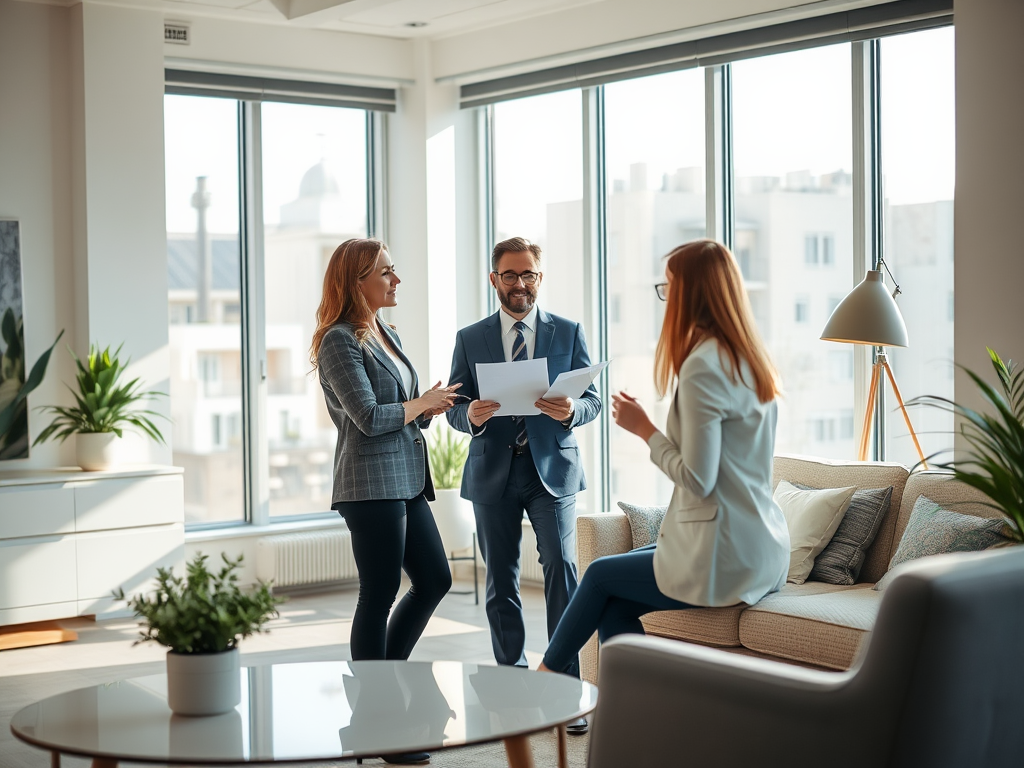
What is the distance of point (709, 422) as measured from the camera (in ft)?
9.48

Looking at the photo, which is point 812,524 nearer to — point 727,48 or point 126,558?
point 727,48

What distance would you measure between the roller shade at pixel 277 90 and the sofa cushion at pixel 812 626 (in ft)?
13.7

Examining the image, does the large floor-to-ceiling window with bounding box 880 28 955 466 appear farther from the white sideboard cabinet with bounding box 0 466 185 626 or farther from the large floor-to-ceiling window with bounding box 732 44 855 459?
the white sideboard cabinet with bounding box 0 466 185 626

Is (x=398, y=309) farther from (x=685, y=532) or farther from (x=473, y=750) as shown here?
(x=685, y=532)

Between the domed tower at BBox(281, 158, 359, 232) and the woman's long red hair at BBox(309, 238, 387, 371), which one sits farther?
the domed tower at BBox(281, 158, 359, 232)

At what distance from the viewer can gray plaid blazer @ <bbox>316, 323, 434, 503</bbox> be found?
361 centimetres

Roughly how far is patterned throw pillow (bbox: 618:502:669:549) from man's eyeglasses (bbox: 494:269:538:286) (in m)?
0.94

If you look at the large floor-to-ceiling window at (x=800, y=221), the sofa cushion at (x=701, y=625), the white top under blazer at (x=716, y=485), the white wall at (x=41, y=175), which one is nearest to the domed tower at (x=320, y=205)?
the white wall at (x=41, y=175)

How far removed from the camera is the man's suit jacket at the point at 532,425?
400 cm

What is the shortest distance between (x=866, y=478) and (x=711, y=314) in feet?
5.26

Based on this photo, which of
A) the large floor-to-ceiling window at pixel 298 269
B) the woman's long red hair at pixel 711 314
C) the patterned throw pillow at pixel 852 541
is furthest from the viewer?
the large floor-to-ceiling window at pixel 298 269

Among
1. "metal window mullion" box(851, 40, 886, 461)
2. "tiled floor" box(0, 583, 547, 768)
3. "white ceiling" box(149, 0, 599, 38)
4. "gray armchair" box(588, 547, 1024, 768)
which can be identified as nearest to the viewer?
"gray armchair" box(588, 547, 1024, 768)

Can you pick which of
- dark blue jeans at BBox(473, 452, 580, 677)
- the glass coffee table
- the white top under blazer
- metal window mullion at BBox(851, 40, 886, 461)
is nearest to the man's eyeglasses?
dark blue jeans at BBox(473, 452, 580, 677)

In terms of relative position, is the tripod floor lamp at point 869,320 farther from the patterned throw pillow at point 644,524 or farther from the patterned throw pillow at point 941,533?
the patterned throw pillow at point 644,524
